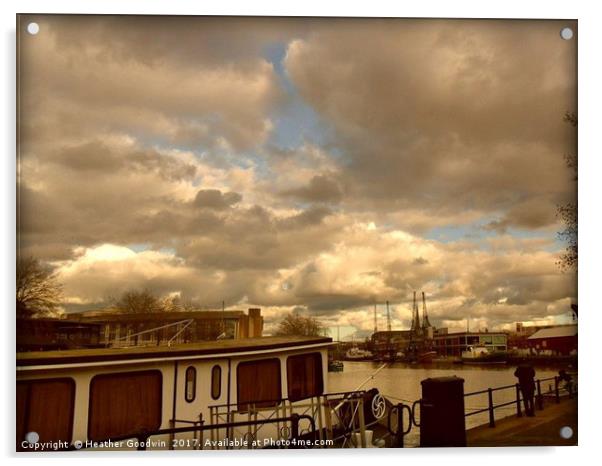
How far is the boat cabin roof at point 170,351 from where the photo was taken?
328 cm

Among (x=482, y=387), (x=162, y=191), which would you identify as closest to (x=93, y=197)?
(x=162, y=191)

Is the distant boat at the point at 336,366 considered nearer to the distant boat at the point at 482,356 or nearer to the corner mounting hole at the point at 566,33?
the distant boat at the point at 482,356

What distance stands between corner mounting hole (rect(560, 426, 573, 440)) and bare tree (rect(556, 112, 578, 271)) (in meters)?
0.76

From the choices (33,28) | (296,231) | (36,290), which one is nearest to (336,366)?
(296,231)

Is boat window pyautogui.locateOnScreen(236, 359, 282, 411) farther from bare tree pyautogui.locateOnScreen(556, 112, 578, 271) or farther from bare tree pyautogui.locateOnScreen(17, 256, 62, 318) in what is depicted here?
bare tree pyautogui.locateOnScreen(556, 112, 578, 271)

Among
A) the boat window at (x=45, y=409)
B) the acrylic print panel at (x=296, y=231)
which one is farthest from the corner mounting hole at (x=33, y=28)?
the boat window at (x=45, y=409)

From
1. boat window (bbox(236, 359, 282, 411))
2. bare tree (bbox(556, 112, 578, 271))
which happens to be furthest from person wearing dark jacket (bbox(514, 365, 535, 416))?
boat window (bbox(236, 359, 282, 411))

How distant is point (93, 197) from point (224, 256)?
0.67 metres

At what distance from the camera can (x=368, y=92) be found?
3525 millimetres

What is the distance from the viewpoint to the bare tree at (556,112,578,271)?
3.50 m

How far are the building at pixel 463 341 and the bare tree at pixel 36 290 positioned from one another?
1796mm

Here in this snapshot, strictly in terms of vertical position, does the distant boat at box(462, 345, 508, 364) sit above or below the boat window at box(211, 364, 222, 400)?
above
